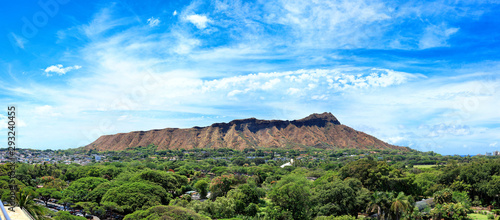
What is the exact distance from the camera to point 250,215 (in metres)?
32.8

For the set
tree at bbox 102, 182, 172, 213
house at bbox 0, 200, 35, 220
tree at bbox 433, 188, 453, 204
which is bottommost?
tree at bbox 102, 182, 172, 213

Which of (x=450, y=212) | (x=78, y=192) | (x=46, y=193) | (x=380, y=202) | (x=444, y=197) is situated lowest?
(x=46, y=193)

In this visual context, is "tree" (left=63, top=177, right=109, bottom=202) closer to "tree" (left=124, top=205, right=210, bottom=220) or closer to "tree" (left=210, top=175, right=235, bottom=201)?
"tree" (left=124, top=205, right=210, bottom=220)

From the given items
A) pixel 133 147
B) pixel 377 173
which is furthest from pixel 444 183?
pixel 133 147

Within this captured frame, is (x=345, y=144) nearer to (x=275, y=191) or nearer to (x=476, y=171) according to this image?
(x=476, y=171)

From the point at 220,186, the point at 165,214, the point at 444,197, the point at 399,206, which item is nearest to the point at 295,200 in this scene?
the point at 399,206

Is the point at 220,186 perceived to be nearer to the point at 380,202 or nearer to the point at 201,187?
the point at 201,187

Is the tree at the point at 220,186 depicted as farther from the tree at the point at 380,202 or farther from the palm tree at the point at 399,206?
the palm tree at the point at 399,206

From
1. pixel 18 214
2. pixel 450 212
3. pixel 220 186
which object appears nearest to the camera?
pixel 18 214

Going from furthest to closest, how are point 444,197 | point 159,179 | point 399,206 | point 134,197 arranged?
point 159,179 < point 444,197 < point 134,197 < point 399,206

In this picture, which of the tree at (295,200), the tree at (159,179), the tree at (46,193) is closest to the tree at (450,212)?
the tree at (295,200)

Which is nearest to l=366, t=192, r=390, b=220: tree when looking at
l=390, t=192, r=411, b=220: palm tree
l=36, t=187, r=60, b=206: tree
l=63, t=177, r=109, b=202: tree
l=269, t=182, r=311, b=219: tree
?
l=390, t=192, r=411, b=220: palm tree

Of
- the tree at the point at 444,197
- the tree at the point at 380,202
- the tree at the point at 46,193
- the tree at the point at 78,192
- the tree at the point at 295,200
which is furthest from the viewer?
the tree at the point at 46,193

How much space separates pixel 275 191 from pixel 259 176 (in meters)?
32.7
